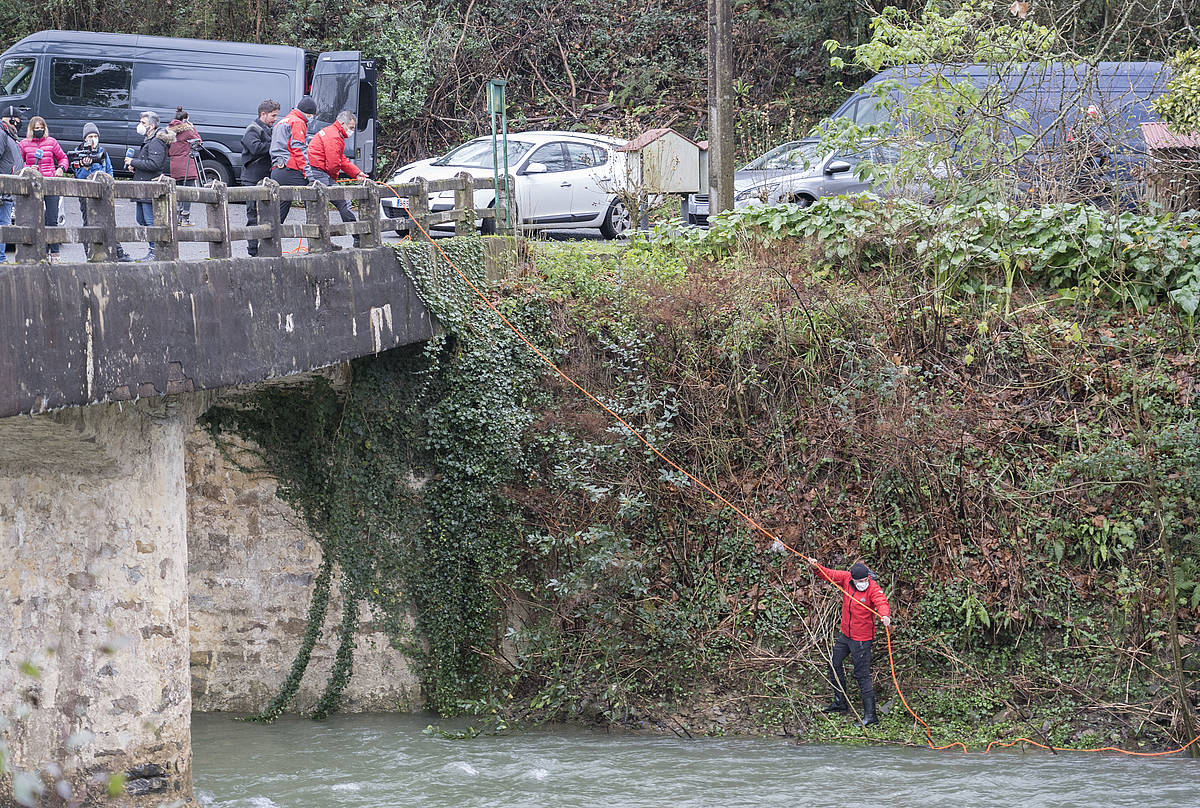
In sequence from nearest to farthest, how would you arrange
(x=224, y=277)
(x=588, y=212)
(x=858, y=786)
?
(x=224, y=277) → (x=858, y=786) → (x=588, y=212)

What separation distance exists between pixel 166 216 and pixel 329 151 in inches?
154

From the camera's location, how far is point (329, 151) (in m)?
11.8

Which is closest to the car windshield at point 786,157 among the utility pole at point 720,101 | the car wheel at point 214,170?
the utility pole at point 720,101

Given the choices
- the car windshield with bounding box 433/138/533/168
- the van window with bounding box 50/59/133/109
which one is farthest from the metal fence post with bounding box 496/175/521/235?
the van window with bounding box 50/59/133/109

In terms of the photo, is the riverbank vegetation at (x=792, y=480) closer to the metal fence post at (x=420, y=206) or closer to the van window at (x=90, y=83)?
the metal fence post at (x=420, y=206)

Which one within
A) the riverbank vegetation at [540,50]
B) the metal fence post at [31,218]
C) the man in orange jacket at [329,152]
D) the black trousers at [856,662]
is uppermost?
the riverbank vegetation at [540,50]

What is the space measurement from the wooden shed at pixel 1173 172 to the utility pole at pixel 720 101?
182 inches

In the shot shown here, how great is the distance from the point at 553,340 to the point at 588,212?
4469 millimetres

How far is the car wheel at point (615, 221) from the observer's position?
1702 centimetres

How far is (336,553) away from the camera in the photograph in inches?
498

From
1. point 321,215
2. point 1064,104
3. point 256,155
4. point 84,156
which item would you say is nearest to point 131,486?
point 321,215

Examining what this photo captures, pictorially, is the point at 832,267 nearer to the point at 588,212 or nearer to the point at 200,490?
the point at 588,212

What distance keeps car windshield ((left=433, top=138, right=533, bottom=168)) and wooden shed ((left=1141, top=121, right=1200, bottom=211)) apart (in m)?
8.02

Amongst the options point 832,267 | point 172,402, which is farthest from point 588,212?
point 172,402
